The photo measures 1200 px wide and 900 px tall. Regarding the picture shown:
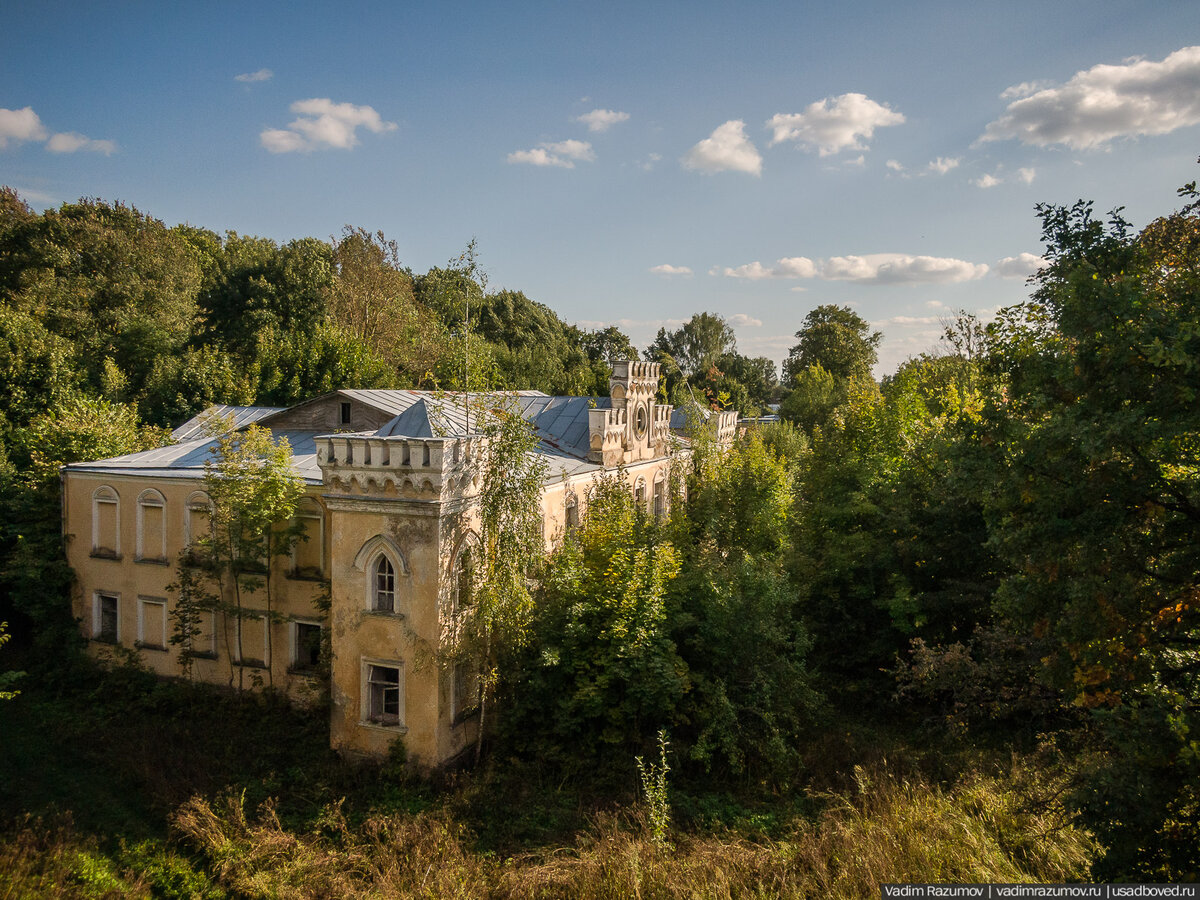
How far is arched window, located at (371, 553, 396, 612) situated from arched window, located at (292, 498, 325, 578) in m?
3.69

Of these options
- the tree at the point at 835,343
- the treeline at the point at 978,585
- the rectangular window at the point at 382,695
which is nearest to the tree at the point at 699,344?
the tree at the point at 835,343

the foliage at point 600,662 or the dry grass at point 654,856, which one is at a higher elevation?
the foliage at point 600,662

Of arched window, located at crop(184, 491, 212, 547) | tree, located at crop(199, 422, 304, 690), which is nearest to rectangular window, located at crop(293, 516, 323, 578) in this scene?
tree, located at crop(199, 422, 304, 690)

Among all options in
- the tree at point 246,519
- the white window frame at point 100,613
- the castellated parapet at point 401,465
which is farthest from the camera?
the white window frame at point 100,613

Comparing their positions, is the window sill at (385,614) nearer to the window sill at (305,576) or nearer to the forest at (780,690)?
the forest at (780,690)

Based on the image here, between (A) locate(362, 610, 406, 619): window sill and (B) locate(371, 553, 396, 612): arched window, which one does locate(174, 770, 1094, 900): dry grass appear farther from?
(B) locate(371, 553, 396, 612): arched window

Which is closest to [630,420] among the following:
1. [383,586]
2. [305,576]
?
[305,576]

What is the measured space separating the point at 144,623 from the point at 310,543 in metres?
5.90

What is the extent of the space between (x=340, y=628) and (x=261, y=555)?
11.9 feet

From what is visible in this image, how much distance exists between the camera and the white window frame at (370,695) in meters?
14.6

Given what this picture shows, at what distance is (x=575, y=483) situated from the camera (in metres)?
20.3

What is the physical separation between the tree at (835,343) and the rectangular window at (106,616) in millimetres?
53871

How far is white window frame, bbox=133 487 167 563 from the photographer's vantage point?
19.2m

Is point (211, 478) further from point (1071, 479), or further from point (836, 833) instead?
point (1071, 479)
